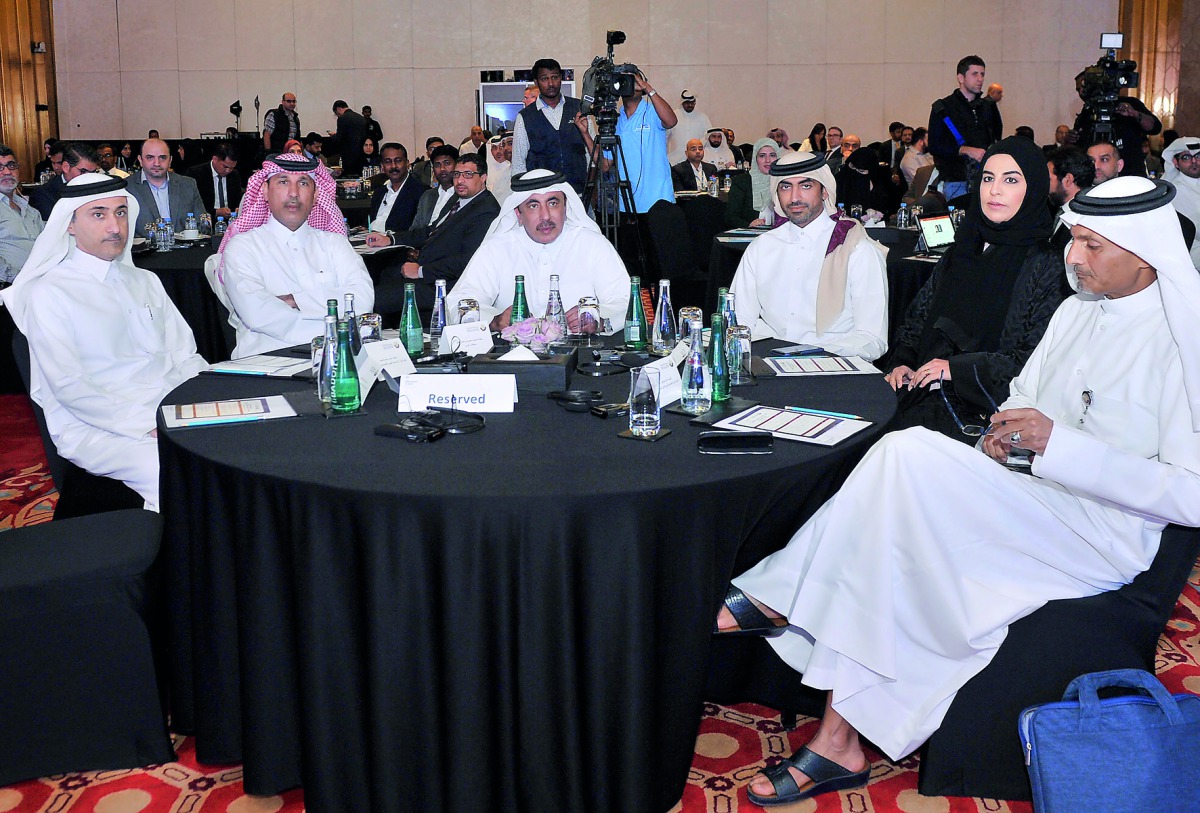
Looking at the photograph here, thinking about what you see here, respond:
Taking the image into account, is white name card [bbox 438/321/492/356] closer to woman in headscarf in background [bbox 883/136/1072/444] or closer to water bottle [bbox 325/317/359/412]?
water bottle [bbox 325/317/359/412]

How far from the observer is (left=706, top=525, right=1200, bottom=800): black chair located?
2.23m

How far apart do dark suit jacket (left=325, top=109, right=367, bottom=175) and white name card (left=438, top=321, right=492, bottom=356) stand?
12.8 meters

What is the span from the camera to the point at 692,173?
10961mm

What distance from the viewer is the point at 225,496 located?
2.21m

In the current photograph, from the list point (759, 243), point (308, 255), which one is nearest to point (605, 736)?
point (759, 243)

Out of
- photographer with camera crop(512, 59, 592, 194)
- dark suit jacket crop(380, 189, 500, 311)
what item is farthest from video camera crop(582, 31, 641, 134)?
photographer with camera crop(512, 59, 592, 194)

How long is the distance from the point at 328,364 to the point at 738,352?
3.33 ft

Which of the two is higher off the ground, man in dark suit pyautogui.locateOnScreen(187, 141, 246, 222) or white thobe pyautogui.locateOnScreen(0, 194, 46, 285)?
man in dark suit pyautogui.locateOnScreen(187, 141, 246, 222)

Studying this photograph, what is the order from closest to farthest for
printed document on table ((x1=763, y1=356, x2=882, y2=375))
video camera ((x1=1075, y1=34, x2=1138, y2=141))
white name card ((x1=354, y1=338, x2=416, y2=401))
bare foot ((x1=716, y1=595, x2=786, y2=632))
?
bare foot ((x1=716, y1=595, x2=786, y2=632))
white name card ((x1=354, y1=338, x2=416, y2=401))
printed document on table ((x1=763, y1=356, x2=882, y2=375))
video camera ((x1=1075, y1=34, x2=1138, y2=141))

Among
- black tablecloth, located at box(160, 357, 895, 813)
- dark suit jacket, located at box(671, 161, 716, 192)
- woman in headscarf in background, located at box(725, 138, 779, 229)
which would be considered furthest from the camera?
dark suit jacket, located at box(671, 161, 716, 192)

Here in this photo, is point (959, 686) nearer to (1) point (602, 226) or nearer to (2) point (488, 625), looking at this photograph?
(2) point (488, 625)

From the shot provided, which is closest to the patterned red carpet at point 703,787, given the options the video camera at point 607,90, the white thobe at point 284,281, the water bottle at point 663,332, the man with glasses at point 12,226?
the water bottle at point 663,332

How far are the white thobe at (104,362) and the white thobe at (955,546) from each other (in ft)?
6.59

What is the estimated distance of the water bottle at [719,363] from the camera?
2.66m
